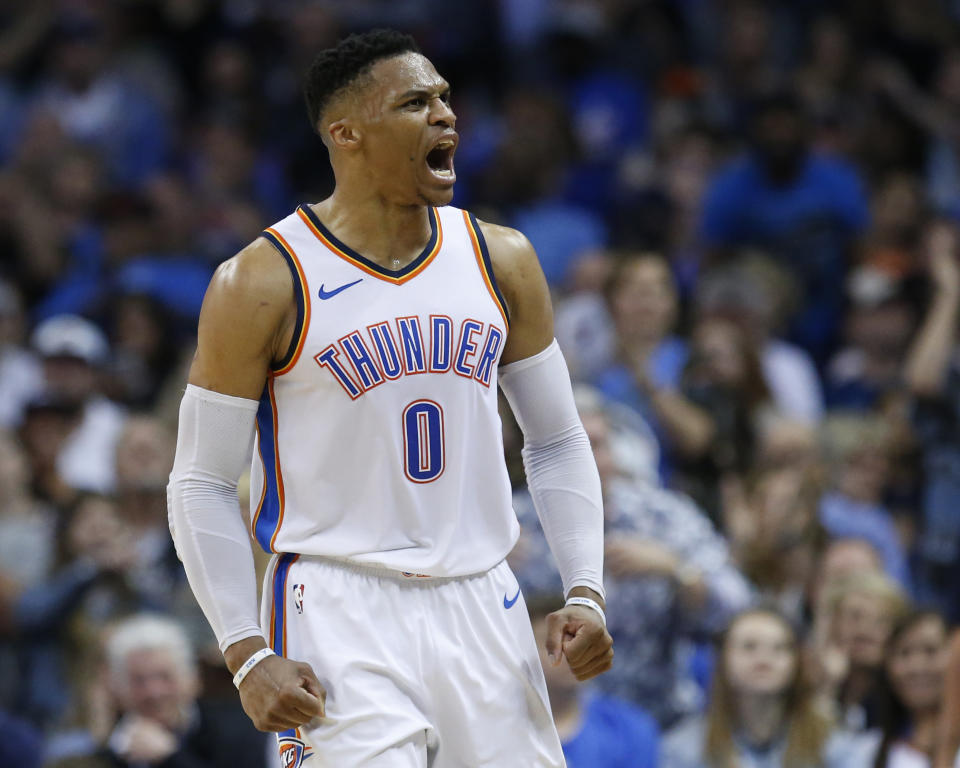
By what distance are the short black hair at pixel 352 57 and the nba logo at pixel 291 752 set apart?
1393 millimetres

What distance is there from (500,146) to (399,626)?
24.1 ft

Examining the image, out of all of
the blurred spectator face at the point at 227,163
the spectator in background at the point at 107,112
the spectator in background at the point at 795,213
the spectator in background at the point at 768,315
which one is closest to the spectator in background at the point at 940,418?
the spectator in background at the point at 768,315

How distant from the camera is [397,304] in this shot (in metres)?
3.67

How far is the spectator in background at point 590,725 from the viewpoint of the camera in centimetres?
559

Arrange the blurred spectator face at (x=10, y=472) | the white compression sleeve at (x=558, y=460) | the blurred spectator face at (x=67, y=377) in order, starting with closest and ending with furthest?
the white compression sleeve at (x=558, y=460), the blurred spectator face at (x=10, y=472), the blurred spectator face at (x=67, y=377)

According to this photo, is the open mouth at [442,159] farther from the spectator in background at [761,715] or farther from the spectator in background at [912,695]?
the spectator in background at [912,695]

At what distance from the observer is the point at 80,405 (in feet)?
28.5

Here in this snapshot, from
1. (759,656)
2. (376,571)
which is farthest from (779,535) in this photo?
(376,571)

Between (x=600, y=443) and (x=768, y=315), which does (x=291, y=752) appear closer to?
(x=600, y=443)

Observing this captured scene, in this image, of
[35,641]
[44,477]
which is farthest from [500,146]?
[35,641]

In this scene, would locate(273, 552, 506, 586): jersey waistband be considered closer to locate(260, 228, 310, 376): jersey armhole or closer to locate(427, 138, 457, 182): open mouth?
locate(260, 228, 310, 376): jersey armhole

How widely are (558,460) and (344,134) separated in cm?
90

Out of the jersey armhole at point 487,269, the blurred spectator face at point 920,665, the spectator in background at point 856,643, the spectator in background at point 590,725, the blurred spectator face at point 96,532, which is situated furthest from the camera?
the blurred spectator face at point 96,532

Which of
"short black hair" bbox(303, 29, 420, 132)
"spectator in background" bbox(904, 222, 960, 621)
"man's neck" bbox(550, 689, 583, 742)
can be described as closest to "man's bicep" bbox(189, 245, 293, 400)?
"short black hair" bbox(303, 29, 420, 132)
